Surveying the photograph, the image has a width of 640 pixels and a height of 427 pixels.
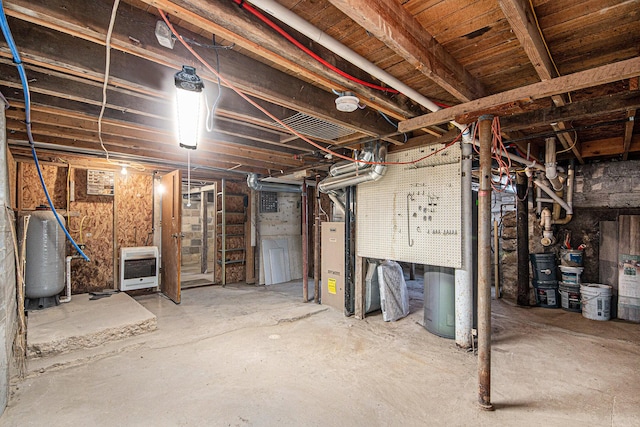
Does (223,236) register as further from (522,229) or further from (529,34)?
(529,34)

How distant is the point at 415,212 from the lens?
3211 mm

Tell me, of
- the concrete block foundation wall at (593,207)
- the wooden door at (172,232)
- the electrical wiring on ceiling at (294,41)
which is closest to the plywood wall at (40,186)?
the wooden door at (172,232)

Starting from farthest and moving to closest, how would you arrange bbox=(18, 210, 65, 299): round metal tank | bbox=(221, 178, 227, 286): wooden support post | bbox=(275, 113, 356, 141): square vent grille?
bbox=(221, 178, 227, 286): wooden support post → bbox=(18, 210, 65, 299): round metal tank → bbox=(275, 113, 356, 141): square vent grille

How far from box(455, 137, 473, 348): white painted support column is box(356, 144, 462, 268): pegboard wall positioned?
0.16 feet

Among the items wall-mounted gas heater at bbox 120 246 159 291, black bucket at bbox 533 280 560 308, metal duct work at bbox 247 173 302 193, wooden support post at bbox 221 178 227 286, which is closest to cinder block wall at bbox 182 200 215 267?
wooden support post at bbox 221 178 227 286

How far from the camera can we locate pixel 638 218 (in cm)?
378

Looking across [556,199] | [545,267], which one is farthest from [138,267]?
[556,199]

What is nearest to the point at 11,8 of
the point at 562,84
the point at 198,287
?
the point at 562,84

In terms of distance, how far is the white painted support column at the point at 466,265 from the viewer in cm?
285

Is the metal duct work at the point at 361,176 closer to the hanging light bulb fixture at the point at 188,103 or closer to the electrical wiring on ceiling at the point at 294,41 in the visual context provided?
the electrical wiring on ceiling at the point at 294,41

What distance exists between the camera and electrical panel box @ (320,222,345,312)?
4051mm

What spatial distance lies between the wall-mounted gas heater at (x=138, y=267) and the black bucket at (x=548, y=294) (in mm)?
5664

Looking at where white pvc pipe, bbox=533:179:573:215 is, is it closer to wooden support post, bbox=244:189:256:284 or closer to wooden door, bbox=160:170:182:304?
wooden support post, bbox=244:189:256:284

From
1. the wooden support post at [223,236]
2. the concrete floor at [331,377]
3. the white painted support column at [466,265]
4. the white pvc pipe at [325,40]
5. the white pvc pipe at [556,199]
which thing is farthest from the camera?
the wooden support post at [223,236]
